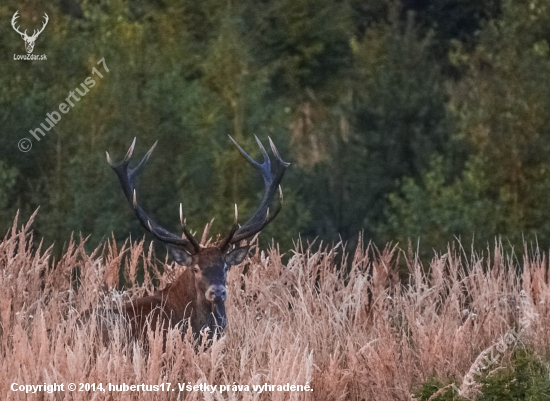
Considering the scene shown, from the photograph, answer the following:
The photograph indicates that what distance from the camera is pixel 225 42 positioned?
14.9 meters

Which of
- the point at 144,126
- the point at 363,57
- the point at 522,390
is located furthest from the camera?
the point at 363,57

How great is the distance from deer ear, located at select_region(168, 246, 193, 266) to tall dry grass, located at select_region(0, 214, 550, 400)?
1.56ft

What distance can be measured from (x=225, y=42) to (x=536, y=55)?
4440mm

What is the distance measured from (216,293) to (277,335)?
2.00 ft

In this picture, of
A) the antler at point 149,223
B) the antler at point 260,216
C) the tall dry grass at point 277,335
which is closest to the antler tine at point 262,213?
the antler at point 260,216

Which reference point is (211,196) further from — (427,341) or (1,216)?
(427,341)

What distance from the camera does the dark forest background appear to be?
1446 cm

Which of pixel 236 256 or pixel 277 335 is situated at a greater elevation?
pixel 236 256

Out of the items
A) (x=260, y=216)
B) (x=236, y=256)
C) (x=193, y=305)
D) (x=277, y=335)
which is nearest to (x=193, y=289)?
(x=193, y=305)

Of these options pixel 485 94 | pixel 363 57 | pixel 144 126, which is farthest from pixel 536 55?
pixel 144 126

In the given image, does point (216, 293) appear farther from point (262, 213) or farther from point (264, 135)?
point (264, 135)

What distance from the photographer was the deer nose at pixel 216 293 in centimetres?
699

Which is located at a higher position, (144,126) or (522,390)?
(144,126)

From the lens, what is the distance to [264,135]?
14.9 meters
